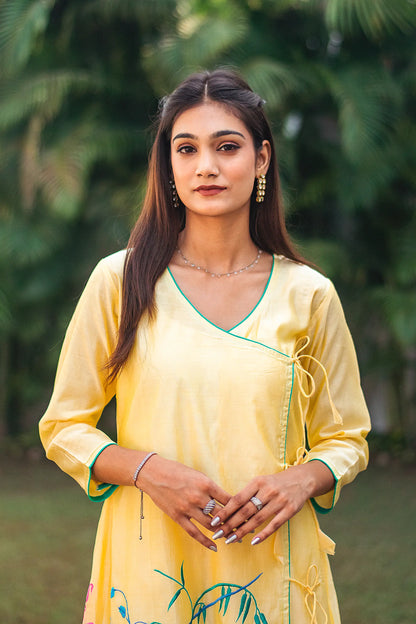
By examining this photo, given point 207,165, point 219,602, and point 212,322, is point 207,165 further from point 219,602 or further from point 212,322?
point 219,602

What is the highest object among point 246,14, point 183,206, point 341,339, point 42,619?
point 246,14

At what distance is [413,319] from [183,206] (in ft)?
16.2

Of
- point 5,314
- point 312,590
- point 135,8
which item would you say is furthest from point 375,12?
point 312,590

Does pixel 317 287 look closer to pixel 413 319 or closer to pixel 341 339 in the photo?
pixel 341 339

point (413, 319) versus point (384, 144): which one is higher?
point (384, 144)

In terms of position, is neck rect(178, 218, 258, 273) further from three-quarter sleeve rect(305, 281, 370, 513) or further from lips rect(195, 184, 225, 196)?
three-quarter sleeve rect(305, 281, 370, 513)

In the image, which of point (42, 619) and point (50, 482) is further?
point (50, 482)

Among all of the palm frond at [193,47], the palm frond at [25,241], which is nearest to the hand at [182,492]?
the palm frond at [193,47]

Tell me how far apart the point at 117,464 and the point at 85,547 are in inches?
153

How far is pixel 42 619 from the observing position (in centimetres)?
415

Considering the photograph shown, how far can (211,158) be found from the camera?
1.75 meters

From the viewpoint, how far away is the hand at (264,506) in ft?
5.25

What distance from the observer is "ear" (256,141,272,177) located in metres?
1.92

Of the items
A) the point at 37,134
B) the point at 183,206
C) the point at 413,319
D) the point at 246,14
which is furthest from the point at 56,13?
the point at 183,206
